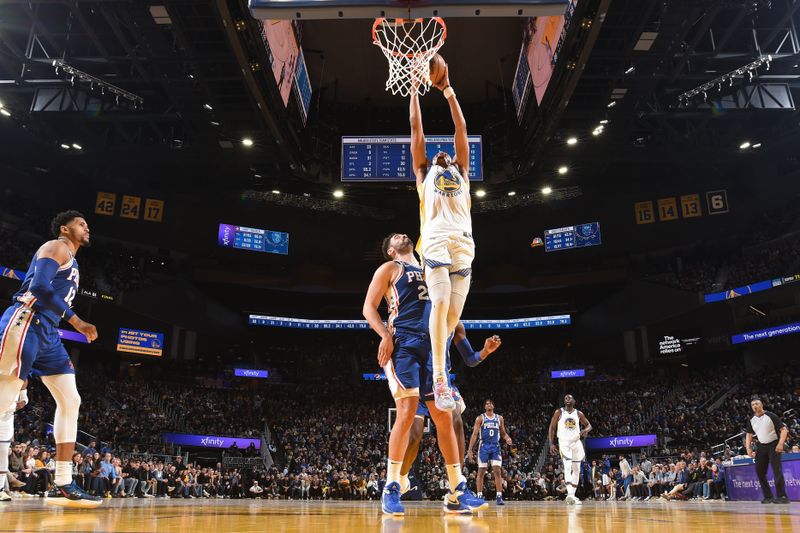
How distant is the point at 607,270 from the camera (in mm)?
29516

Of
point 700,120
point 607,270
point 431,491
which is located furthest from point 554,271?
point 431,491

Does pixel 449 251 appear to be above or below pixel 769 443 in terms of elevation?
above

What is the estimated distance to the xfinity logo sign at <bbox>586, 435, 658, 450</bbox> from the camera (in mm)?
23438

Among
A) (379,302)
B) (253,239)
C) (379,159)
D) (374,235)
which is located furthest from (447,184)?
(374,235)

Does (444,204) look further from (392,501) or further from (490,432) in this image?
(490,432)

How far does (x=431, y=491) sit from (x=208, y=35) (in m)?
15.5

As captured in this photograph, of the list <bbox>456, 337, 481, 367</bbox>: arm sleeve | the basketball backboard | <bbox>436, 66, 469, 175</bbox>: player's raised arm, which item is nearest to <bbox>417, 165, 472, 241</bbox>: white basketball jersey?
<bbox>436, 66, 469, 175</bbox>: player's raised arm

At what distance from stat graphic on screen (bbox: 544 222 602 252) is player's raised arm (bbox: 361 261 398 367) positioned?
25552 mm

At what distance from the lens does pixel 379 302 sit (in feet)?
14.8

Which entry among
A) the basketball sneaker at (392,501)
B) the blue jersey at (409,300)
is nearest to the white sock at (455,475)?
the basketball sneaker at (392,501)

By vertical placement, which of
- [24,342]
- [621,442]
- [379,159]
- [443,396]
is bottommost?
[621,442]

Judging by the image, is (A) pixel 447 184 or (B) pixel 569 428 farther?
(B) pixel 569 428

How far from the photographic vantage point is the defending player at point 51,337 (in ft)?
15.0

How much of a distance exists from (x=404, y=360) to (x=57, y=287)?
2.89 meters
